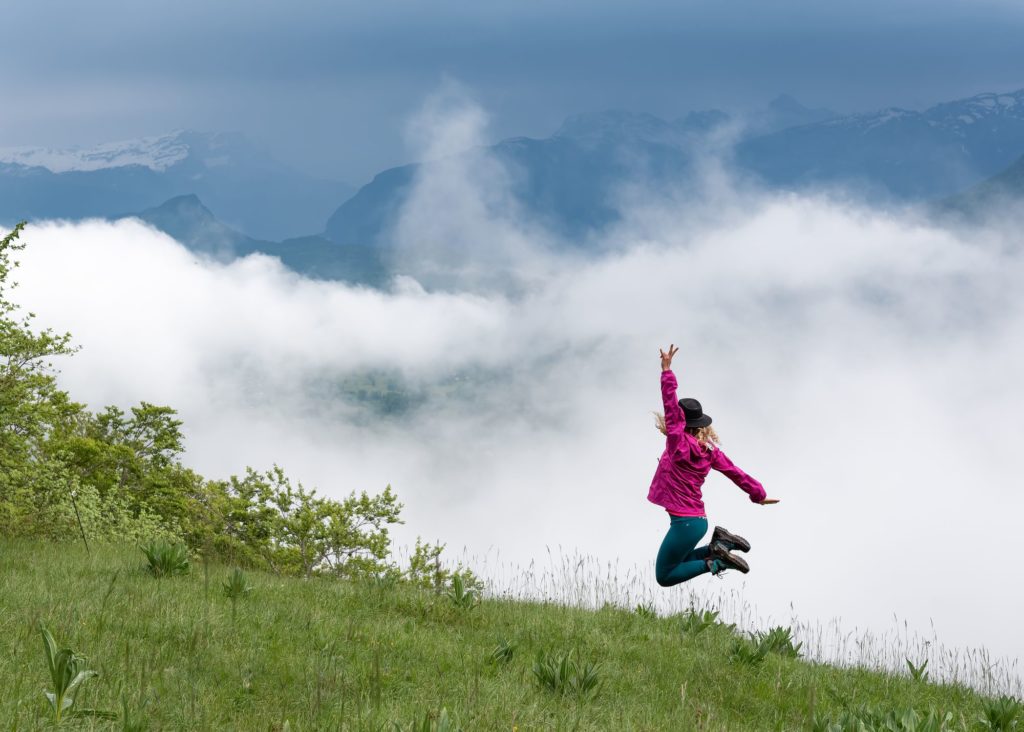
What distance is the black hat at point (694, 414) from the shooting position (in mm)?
9820

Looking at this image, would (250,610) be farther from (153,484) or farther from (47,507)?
(153,484)

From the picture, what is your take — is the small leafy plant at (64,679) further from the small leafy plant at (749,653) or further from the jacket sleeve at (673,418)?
the jacket sleeve at (673,418)

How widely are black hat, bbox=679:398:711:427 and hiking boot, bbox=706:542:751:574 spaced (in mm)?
1572

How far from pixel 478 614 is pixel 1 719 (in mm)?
5139

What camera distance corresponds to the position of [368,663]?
6047 mm

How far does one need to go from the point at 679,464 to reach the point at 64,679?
284 inches

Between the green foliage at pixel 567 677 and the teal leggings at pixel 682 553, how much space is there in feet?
12.6

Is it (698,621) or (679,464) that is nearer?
(698,621)

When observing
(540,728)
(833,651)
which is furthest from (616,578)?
(540,728)

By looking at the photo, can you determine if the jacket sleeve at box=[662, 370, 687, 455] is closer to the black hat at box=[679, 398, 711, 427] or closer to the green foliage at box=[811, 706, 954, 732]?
the black hat at box=[679, 398, 711, 427]

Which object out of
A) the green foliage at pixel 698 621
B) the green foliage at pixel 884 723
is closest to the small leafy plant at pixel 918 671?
the green foliage at pixel 698 621

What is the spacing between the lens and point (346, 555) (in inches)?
1431

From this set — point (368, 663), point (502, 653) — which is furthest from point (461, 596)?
point (368, 663)

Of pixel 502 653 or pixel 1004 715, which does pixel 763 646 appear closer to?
pixel 1004 715
